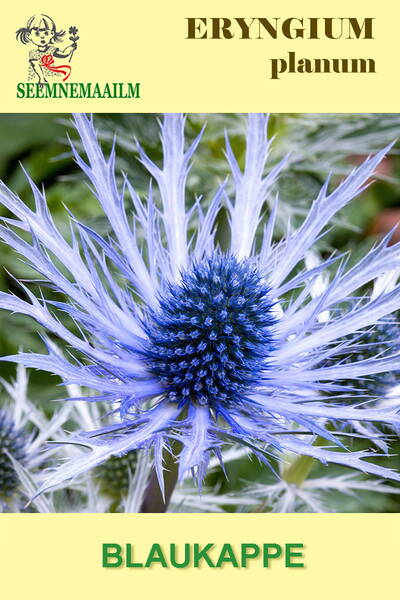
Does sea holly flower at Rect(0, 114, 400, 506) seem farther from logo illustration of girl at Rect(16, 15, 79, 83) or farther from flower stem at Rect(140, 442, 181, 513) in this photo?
logo illustration of girl at Rect(16, 15, 79, 83)

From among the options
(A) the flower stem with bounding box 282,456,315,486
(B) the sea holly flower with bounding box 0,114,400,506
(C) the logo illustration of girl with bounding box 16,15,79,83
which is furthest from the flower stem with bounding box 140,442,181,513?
(C) the logo illustration of girl with bounding box 16,15,79,83

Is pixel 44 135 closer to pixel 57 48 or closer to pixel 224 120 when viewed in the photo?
pixel 224 120

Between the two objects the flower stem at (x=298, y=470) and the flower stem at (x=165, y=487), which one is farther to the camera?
the flower stem at (x=298, y=470)

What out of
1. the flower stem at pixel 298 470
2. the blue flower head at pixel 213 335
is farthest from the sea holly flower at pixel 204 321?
the flower stem at pixel 298 470

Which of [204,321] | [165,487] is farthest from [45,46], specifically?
[165,487]

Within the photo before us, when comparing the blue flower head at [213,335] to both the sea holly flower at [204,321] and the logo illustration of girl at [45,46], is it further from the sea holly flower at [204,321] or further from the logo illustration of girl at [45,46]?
the logo illustration of girl at [45,46]

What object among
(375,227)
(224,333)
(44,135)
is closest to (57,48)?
(224,333)
